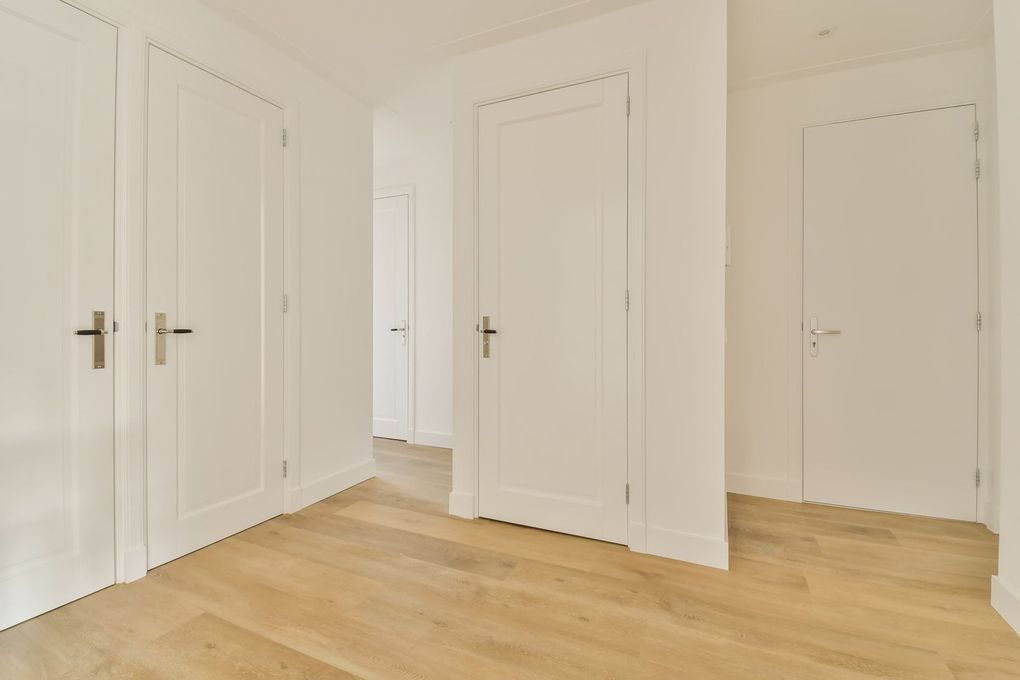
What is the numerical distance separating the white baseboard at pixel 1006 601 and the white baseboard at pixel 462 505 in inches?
90.5

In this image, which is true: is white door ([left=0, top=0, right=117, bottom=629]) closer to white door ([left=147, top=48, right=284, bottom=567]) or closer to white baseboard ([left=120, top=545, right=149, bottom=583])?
white baseboard ([left=120, top=545, right=149, bottom=583])

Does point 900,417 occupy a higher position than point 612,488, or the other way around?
point 900,417

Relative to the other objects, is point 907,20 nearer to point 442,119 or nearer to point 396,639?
point 442,119

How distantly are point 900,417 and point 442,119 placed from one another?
3.78 m

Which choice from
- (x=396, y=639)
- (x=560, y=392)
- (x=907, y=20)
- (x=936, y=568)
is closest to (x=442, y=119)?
(x=560, y=392)

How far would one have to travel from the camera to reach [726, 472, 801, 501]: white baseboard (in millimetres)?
3094

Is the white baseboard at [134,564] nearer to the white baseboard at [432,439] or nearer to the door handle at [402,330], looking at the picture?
the white baseboard at [432,439]

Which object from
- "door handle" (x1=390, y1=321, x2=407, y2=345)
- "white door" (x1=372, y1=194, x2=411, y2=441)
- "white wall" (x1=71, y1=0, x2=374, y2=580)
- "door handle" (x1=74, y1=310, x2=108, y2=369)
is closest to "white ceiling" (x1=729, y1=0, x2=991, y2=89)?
"white wall" (x1=71, y1=0, x2=374, y2=580)

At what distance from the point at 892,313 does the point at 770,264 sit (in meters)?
0.74

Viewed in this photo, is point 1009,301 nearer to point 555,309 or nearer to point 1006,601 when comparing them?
point 1006,601

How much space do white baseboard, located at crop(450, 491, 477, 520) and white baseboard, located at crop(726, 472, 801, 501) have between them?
1810 millimetres

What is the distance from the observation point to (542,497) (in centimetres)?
259

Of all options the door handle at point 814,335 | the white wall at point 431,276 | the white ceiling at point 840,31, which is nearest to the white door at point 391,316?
the white wall at point 431,276

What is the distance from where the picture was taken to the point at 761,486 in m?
3.16
